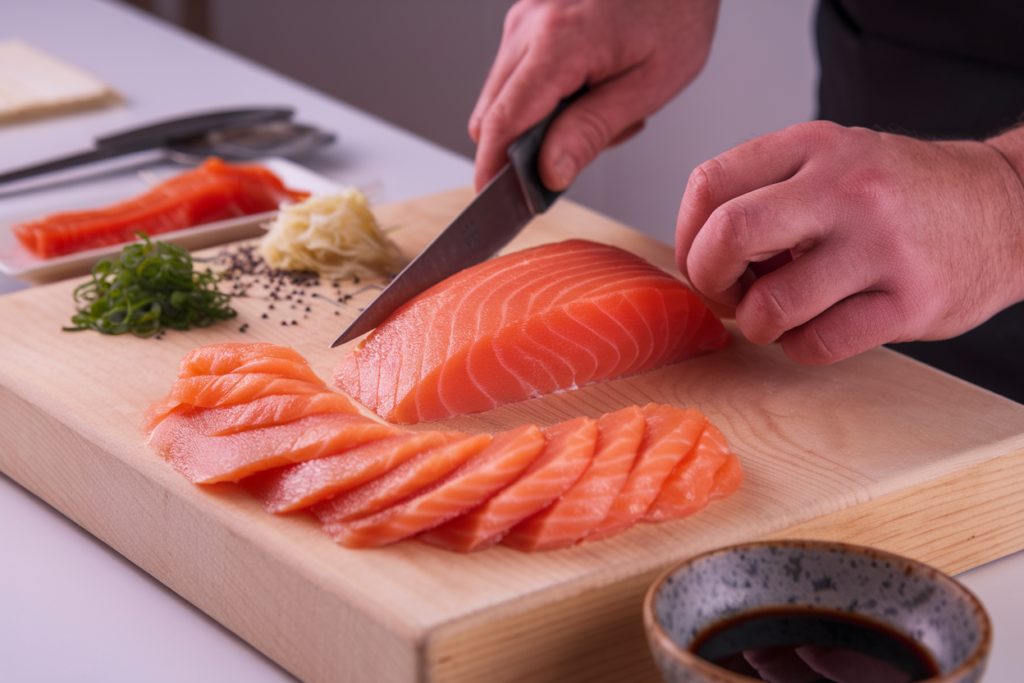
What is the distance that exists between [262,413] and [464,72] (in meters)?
6.13

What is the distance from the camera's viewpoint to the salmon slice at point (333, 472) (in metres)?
1.61

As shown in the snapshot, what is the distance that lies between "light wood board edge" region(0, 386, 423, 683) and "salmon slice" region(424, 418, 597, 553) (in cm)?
19

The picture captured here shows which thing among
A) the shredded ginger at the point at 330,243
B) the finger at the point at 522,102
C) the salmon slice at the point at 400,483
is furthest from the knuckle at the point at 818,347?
the shredded ginger at the point at 330,243

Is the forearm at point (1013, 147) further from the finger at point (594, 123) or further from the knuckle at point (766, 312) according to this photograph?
the finger at point (594, 123)

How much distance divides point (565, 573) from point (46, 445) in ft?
3.42

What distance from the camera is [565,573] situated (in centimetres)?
149

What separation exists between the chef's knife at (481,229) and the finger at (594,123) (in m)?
0.04

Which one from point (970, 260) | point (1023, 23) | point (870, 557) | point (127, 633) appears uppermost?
point (1023, 23)

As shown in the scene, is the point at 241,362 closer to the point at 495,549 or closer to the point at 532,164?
the point at 495,549

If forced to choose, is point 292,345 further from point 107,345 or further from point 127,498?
point 127,498

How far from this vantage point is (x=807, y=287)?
1873 mm

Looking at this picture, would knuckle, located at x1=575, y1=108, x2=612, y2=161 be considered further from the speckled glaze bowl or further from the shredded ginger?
the speckled glaze bowl

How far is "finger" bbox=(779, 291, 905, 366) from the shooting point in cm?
191

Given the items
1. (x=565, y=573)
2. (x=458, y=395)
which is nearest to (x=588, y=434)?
(x=565, y=573)
